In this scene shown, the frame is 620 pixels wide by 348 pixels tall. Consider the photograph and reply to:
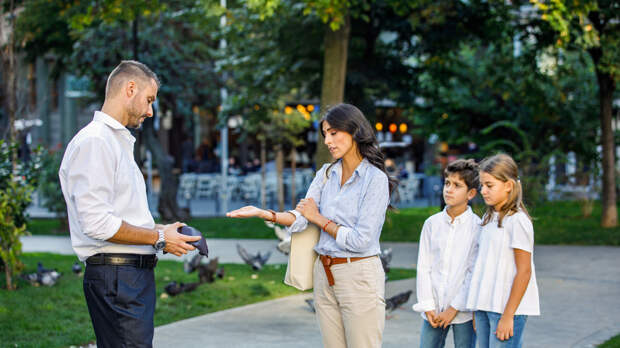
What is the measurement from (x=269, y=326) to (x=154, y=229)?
3.65m

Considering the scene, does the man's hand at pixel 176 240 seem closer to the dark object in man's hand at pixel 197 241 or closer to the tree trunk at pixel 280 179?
the dark object in man's hand at pixel 197 241

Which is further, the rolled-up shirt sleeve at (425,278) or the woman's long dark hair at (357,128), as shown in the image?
the rolled-up shirt sleeve at (425,278)

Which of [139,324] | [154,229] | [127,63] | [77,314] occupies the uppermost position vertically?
[127,63]

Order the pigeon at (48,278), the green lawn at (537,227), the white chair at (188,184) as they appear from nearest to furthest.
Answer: the pigeon at (48,278) < the green lawn at (537,227) < the white chair at (188,184)

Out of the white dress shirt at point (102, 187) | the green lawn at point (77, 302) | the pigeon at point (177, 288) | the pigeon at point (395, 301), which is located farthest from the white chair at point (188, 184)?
the white dress shirt at point (102, 187)

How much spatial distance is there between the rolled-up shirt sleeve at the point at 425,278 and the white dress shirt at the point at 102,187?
1.57 meters

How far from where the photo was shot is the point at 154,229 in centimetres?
341

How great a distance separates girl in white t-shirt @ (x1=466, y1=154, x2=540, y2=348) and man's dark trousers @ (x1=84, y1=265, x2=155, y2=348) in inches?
70.6

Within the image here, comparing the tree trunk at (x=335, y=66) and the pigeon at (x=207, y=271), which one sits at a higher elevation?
the tree trunk at (x=335, y=66)

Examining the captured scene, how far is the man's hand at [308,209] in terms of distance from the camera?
3762 millimetres

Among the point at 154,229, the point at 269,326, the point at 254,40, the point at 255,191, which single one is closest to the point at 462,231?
the point at 154,229

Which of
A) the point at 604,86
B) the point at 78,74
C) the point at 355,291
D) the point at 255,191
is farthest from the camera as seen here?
the point at 255,191

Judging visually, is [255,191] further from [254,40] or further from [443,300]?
[443,300]

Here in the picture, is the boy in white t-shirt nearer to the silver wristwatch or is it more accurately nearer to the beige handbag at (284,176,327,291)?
the beige handbag at (284,176,327,291)
